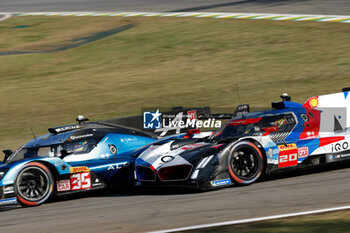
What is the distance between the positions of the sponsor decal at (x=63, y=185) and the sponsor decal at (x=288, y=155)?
3.31 m

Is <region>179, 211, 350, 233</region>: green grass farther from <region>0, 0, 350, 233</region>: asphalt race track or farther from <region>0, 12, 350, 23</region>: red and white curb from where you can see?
<region>0, 12, 350, 23</region>: red and white curb

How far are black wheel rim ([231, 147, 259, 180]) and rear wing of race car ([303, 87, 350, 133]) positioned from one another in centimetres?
144

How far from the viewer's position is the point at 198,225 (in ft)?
20.5

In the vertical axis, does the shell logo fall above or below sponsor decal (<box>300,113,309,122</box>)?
above

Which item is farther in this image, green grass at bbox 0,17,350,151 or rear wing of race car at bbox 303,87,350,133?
green grass at bbox 0,17,350,151

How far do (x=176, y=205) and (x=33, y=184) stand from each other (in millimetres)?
2557

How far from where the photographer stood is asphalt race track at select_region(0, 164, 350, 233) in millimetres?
6691

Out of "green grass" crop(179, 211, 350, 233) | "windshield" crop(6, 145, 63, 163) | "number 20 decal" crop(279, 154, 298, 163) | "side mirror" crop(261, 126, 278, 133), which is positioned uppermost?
"side mirror" crop(261, 126, 278, 133)

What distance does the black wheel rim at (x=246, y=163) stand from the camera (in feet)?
27.9

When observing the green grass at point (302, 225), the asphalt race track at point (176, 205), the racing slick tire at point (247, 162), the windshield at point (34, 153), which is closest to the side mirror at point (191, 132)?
the asphalt race track at point (176, 205)

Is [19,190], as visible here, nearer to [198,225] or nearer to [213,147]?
[213,147]

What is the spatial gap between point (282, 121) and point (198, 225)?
3.35m

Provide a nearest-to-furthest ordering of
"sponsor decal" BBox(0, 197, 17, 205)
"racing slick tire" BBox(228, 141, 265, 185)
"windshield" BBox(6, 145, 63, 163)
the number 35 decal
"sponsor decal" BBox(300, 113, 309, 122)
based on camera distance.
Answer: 1. "racing slick tire" BBox(228, 141, 265, 185)
2. "sponsor decal" BBox(0, 197, 17, 205)
3. the number 35 decal
4. "sponsor decal" BBox(300, 113, 309, 122)
5. "windshield" BBox(6, 145, 63, 163)

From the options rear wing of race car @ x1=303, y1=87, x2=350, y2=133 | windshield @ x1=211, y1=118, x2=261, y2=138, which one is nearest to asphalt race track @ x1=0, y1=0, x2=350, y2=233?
rear wing of race car @ x1=303, y1=87, x2=350, y2=133
